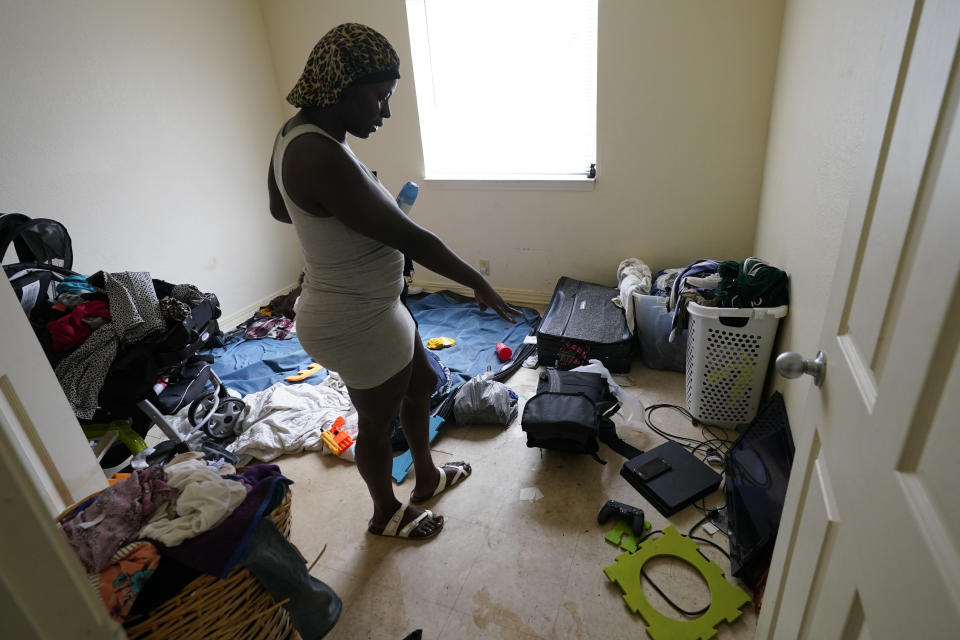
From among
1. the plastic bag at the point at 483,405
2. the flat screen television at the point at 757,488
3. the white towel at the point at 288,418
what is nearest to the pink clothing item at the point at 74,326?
the white towel at the point at 288,418

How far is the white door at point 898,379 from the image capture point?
0.45m

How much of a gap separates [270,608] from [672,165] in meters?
2.69

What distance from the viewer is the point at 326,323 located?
1.27m

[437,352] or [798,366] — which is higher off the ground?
[798,366]

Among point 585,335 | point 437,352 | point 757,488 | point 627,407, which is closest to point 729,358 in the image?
point 627,407

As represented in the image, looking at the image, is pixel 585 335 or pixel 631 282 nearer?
pixel 585 335

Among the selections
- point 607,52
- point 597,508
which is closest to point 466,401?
point 597,508

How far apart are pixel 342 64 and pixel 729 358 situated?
1681 millimetres

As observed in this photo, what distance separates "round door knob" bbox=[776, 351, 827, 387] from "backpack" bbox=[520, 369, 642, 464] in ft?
3.51

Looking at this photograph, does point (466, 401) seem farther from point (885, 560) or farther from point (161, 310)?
point (885, 560)

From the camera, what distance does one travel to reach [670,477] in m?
1.79

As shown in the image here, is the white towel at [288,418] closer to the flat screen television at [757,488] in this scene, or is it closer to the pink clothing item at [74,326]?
the pink clothing item at [74,326]

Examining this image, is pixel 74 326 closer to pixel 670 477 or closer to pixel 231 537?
pixel 231 537

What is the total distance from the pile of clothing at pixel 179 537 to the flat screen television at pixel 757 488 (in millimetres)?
1167
